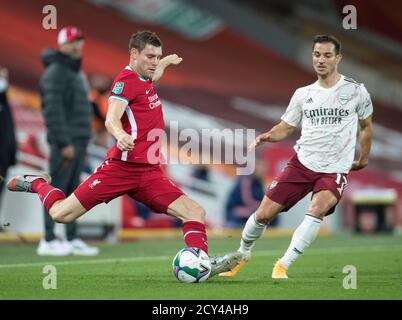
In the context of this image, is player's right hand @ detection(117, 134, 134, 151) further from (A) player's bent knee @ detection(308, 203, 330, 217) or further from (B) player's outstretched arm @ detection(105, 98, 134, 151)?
(A) player's bent knee @ detection(308, 203, 330, 217)

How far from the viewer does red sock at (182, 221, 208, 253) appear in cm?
716

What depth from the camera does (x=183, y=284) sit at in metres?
7.01

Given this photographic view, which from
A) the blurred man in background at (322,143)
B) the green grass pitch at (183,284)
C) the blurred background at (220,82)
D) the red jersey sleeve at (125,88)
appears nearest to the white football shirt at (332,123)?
the blurred man in background at (322,143)

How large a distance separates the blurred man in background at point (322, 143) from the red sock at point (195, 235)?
27.2 inches

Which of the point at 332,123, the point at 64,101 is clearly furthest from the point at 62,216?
the point at 64,101

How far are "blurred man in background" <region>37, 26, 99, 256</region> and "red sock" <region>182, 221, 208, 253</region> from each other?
329 centimetres

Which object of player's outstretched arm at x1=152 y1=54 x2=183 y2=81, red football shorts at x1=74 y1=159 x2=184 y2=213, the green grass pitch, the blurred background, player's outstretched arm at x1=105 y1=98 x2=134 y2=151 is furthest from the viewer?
the blurred background

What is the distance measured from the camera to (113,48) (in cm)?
1728

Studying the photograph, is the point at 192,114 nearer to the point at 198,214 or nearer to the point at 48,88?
the point at 48,88

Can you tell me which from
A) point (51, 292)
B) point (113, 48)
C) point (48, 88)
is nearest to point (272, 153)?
point (113, 48)

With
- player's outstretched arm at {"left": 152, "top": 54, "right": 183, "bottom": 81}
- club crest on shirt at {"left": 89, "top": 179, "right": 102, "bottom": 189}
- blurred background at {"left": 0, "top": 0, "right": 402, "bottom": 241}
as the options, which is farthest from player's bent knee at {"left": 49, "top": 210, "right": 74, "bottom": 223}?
blurred background at {"left": 0, "top": 0, "right": 402, "bottom": 241}

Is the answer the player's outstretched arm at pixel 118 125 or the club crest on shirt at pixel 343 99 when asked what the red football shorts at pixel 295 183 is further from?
the player's outstretched arm at pixel 118 125

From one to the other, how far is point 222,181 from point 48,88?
19.2 feet

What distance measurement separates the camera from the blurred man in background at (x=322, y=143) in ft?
24.7
